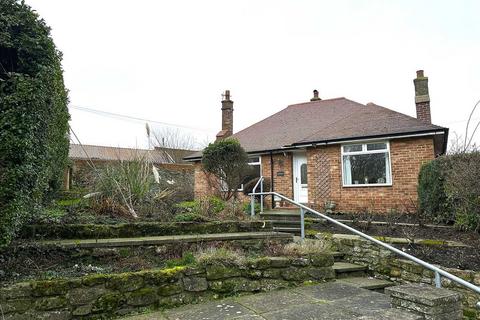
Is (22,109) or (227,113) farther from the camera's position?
(227,113)

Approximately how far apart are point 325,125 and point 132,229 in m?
10.4

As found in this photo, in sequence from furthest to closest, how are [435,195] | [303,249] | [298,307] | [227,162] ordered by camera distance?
[227,162] < [435,195] < [303,249] < [298,307]

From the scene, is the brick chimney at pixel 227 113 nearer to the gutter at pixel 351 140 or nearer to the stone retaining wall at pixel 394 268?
the gutter at pixel 351 140

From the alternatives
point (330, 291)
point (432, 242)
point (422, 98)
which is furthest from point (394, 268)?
point (422, 98)

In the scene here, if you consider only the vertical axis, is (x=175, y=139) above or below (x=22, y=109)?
above

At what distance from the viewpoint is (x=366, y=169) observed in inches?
414

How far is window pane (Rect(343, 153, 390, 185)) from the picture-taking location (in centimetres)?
1025

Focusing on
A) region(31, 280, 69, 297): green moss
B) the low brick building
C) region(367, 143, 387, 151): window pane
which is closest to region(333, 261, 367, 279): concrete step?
region(31, 280, 69, 297): green moss

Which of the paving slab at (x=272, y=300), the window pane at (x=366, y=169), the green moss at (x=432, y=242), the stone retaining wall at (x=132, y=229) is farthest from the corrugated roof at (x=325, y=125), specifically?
the paving slab at (x=272, y=300)

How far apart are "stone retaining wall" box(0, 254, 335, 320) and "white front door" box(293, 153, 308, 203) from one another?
7426 mm

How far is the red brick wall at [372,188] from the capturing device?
31.5 ft

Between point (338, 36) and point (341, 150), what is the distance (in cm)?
382

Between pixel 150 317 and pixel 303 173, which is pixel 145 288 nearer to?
pixel 150 317

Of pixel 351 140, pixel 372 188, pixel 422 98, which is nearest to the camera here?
pixel 372 188
